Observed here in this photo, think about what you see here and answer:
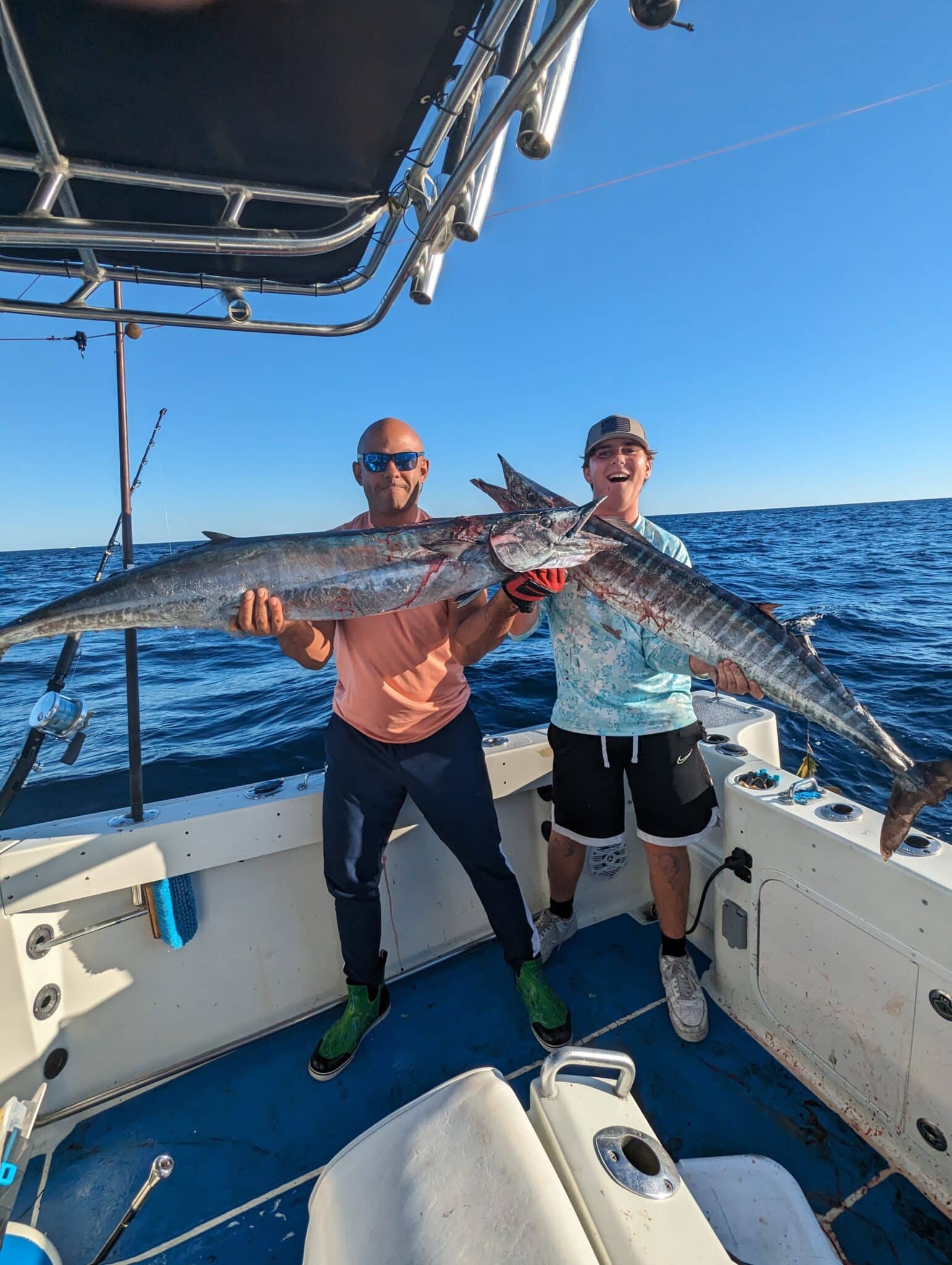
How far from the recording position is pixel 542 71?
1588mm

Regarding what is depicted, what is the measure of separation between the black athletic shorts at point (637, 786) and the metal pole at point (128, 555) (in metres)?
1.92

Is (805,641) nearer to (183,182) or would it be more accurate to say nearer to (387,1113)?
(387,1113)

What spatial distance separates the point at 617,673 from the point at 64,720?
252 cm

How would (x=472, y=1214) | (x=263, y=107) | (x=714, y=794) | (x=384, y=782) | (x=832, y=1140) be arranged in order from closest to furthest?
(x=472, y=1214), (x=263, y=107), (x=832, y=1140), (x=384, y=782), (x=714, y=794)

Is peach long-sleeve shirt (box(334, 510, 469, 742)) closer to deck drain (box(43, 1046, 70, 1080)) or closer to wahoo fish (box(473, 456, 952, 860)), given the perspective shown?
wahoo fish (box(473, 456, 952, 860))

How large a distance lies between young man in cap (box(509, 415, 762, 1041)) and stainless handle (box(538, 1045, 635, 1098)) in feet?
4.41

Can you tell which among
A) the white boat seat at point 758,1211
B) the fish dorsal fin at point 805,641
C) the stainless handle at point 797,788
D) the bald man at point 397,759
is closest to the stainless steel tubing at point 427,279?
the bald man at point 397,759

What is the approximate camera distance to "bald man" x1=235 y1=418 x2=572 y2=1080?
102 inches


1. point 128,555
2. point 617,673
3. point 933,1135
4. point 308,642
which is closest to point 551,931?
point 617,673

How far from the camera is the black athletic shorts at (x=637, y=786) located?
105 inches

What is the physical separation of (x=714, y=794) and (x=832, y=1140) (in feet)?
4.31

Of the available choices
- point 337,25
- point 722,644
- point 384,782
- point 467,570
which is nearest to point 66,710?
point 384,782

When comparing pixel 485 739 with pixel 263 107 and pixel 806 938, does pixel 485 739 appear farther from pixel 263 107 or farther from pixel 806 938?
pixel 263 107

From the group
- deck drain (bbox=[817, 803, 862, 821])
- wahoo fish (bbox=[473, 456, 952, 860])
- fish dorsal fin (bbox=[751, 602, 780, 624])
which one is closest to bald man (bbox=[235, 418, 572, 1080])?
wahoo fish (bbox=[473, 456, 952, 860])
